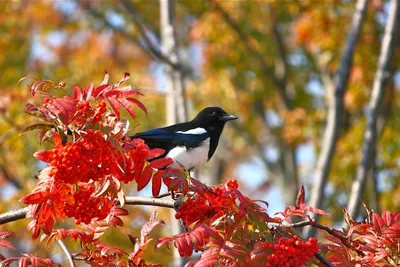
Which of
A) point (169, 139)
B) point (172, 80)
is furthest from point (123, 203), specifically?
point (172, 80)

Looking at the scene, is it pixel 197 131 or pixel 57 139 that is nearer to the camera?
pixel 57 139

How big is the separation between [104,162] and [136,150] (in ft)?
0.71

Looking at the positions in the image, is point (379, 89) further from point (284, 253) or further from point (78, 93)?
point (284, 253)

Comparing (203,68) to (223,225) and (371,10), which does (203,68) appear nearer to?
(371,10)

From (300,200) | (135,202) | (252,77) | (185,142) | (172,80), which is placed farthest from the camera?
(252,77)

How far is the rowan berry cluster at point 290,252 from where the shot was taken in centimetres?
293

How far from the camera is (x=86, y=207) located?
3.24 m

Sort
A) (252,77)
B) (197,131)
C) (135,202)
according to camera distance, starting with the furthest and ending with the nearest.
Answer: (252,77), (197,131), (135,202)

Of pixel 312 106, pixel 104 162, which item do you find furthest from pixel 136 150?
pixel 312 106

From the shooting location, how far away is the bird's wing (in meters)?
5.45

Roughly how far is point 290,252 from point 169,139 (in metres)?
2.83

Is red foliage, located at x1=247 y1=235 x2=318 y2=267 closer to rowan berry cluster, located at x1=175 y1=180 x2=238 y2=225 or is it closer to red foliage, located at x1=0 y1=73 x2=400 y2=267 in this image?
red foliage, located at x1=0 y1=73 x2=400 y2=267

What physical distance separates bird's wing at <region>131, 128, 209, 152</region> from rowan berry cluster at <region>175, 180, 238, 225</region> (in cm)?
192

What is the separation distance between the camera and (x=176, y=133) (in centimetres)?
578
